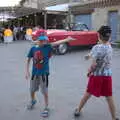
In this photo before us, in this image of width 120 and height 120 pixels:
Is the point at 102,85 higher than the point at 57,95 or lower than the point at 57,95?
higher

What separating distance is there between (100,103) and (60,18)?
86.3ft

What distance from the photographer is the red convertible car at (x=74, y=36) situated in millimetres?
16638

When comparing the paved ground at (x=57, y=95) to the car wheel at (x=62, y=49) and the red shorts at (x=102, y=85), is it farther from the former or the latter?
the car wheel at (x=62, y=49)

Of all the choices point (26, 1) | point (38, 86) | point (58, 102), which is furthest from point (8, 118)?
point (26, 1)

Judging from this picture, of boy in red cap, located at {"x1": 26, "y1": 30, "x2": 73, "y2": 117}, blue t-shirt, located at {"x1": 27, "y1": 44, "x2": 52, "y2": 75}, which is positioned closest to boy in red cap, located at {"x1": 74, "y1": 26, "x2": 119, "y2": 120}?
boy in red cap, located at {"x1": 26, "y1": 30, "x2": 73, "y2": 117}

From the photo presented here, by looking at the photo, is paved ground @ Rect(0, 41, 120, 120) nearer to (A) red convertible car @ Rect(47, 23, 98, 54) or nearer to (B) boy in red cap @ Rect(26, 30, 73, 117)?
(B) boy in red cap @ Rect(26, 30, 73, 117)

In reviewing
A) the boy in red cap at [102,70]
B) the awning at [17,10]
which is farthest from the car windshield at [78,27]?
the boy in red cap at [102,70]

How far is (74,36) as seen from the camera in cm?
1759

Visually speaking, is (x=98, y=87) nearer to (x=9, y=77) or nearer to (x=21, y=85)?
(x=21, y=85)

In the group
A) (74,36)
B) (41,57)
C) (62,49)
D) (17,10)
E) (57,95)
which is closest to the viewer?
(41,57)

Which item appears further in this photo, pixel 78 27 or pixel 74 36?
pixel 78 27

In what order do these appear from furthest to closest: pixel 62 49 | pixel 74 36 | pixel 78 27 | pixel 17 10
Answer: pixel 17 10 < pixel 78 27 < pixel 74 36 < pixel 62 49

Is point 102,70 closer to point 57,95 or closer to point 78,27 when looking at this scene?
point 57,95

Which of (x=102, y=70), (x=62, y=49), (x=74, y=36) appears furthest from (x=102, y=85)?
(x=74, y=36)
